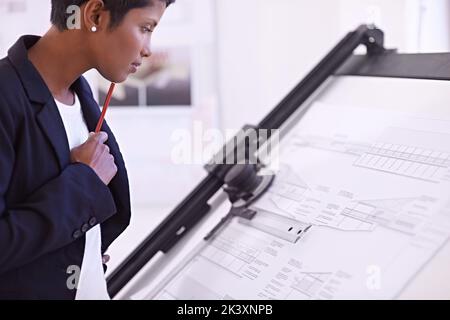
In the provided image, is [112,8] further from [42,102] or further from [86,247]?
[86,247]

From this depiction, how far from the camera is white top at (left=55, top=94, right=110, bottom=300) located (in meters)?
0.80

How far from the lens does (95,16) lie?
2.40 feet

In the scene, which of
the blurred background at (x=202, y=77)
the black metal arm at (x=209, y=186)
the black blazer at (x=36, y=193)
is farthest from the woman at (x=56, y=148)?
the blurred background at (x=202, y=77)

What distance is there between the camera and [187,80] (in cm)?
196

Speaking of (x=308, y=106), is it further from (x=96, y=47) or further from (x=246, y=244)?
(x=96, y=47)

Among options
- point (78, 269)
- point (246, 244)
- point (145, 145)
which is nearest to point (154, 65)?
point (145, 145)

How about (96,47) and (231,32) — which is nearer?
(96,47)

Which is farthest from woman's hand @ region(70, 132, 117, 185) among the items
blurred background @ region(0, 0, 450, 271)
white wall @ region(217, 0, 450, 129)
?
white wall @ region(217, 0, 450, 129)

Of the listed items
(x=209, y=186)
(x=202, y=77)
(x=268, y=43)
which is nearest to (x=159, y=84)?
(x=202, y=77)

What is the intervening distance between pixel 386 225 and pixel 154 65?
50.6 inches

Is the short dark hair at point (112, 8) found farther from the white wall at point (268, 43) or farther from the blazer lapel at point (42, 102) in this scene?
the white wall at point (268, 43)

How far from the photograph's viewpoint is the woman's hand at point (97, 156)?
30.1 inches

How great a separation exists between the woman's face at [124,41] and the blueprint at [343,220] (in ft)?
1.28

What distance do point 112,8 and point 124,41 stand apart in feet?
0.15
